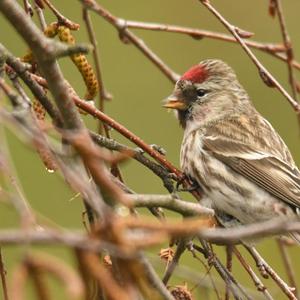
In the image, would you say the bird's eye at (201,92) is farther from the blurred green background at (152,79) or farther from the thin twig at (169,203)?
the thin twig at (169,203)

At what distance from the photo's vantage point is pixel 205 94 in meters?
3.71

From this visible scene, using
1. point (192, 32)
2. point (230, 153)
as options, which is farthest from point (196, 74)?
point (192, 32)

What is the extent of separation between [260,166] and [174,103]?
1.46 feet

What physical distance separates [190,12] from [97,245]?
211 inches

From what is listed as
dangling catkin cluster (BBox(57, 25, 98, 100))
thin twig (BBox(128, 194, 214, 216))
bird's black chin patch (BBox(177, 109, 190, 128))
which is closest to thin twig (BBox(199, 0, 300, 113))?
dangling catkin cluster (BBox(57, 25, 98, 100))

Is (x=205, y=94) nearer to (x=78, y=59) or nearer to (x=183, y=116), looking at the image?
(x=183, y=116)

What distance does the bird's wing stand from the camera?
3.27 meters

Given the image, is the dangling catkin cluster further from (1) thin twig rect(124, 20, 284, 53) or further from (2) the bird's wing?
(2) the bird's wing

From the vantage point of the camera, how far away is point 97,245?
3.38 feet

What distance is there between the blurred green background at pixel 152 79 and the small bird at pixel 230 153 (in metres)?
1.15

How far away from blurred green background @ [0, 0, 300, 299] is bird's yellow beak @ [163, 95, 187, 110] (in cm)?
121

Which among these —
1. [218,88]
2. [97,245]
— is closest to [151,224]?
[97,245]

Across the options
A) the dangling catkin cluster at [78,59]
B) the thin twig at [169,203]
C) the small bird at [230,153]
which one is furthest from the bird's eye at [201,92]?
the thin twig at [169,203]

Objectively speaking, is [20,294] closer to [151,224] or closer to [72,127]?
[151,224]
